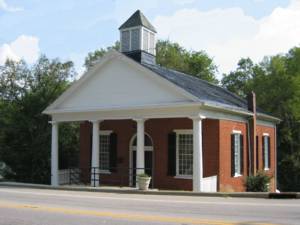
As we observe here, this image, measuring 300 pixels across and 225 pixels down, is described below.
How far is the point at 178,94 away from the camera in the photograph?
894 inches

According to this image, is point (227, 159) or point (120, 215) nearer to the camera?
point (120, 215)

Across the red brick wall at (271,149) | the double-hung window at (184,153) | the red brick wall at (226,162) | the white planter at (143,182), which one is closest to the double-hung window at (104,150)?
the double-hung window at (184,153)

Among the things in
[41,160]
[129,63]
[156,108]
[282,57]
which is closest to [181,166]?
[156,108]

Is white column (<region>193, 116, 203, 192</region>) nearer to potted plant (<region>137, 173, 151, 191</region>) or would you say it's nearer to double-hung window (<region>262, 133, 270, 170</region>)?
potted plant (<region>137, 173, 151, 191</region>)

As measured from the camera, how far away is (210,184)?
2273cm

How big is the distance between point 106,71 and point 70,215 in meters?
14.1

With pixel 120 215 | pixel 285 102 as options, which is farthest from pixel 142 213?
pixel 285 102

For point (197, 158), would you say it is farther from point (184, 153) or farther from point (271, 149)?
point (271, 149)

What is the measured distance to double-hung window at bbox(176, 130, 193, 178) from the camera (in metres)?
25.0

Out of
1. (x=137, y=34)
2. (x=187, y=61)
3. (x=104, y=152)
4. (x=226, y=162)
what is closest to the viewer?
(x=226, y=162)

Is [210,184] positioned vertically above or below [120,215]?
above

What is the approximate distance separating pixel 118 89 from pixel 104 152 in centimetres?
486

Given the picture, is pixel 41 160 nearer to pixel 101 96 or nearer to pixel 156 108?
pixel 101 96

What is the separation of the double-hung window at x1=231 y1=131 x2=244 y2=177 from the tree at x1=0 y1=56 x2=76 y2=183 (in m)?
13.6
